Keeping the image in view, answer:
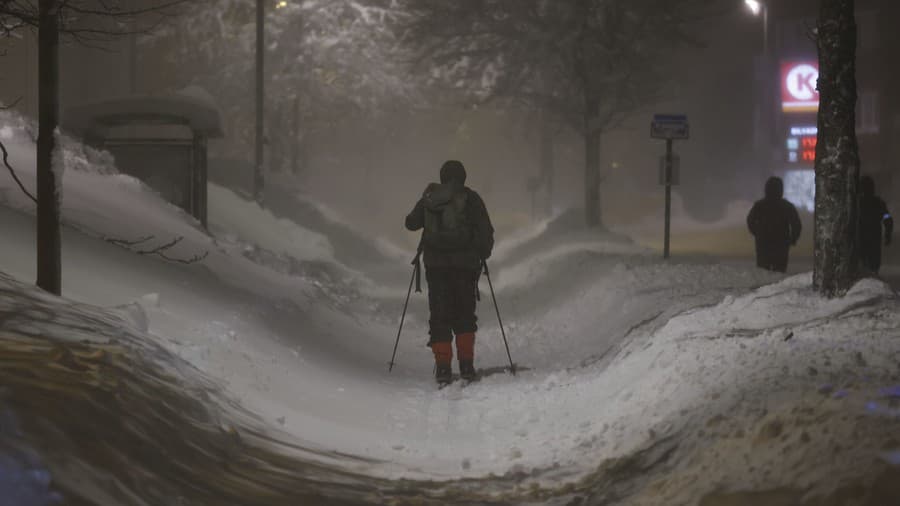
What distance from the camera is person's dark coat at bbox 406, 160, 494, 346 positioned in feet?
35.5

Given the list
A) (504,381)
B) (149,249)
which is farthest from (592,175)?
(504,381)

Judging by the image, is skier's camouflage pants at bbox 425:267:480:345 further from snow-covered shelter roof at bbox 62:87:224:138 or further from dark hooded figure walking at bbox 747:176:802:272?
snow-covered shelter roof at bbox 62:87:224:138

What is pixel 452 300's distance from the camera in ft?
35.8

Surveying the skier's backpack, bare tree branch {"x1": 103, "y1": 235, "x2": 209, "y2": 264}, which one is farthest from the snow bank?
the skier's backpack

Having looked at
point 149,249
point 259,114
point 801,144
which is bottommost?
point 149,249

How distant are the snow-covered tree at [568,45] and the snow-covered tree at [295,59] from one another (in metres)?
17.3

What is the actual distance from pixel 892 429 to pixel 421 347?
9.20 metres

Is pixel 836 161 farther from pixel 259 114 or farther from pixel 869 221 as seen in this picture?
pixel 259 114

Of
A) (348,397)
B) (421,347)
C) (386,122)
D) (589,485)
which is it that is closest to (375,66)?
(386,122)

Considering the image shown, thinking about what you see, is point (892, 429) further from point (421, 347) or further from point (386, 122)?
point (386, 122)

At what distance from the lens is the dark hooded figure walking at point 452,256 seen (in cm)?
1075

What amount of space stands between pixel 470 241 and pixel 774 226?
7303 mm

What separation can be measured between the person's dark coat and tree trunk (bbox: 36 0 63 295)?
3329 mm

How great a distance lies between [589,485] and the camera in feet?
20.8
